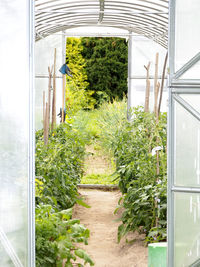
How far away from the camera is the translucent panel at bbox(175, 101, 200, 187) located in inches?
150

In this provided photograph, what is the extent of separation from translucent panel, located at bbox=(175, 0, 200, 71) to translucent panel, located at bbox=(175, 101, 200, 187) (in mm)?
395

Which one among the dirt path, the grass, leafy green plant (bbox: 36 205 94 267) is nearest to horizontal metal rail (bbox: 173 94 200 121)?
leafy green plant (bbox: 36 205 94 267)

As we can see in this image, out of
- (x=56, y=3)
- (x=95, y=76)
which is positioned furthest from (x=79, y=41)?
(x=56, y=3)

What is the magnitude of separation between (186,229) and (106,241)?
107 inches

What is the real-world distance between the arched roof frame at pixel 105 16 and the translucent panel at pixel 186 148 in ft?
11.6

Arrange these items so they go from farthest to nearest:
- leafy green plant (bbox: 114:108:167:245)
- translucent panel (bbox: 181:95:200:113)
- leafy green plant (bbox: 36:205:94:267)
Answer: leafy green plant (bbox: 114:108:167:245) → leafy green plant (bbox: 36:205:94:267) → translucent panel (bbox: 181:95:200:113)

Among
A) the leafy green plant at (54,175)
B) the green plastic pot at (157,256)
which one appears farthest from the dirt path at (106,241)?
the green plastic pot at (157,256)

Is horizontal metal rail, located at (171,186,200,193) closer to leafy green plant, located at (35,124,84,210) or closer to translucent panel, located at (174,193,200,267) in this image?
translucent panel, located at (174,193,200,267)

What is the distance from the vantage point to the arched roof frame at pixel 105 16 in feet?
25.6

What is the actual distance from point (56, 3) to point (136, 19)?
1.66 m

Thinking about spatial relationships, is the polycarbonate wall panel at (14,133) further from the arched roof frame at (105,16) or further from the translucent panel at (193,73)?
Result: the arched roof frame at (105,16)

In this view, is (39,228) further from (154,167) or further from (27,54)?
(154,167)

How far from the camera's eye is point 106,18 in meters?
9.31

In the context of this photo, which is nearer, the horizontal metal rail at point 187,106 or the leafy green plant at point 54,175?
the horizontal metal rail at point 187,106
